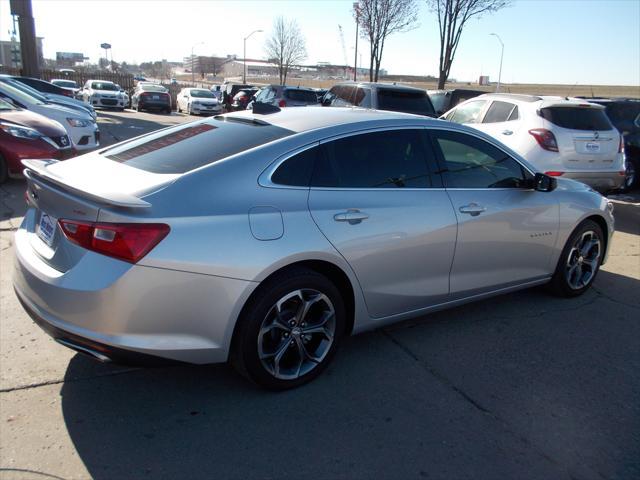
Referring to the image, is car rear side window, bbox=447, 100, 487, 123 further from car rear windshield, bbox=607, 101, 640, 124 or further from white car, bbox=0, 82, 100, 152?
white car, bbox=0, 82, 100, 152

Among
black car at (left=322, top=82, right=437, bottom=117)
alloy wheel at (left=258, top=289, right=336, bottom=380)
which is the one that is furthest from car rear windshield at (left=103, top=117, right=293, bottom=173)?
black car at (left=322, top=82, right=437, bottom=117)

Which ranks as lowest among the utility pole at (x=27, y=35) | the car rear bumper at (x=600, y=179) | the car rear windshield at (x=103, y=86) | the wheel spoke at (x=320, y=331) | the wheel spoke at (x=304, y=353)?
the wheel spoke at (x=304, y=353)

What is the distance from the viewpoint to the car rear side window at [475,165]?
3961 mm

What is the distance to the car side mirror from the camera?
4.35m

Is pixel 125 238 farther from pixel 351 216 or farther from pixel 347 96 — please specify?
pixel 347 96

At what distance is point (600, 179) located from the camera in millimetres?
7977

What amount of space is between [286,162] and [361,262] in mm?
764

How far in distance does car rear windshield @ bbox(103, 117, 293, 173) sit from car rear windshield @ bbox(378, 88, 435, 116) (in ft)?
26.5

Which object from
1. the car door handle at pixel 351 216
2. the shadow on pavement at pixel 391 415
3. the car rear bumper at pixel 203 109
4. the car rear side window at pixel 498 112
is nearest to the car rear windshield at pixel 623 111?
the car rear side window at pixel 498 112

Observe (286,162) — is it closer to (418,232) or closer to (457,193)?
(418,232)

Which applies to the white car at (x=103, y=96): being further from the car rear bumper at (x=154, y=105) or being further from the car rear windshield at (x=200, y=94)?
the car rear windshield at (x=200, y=94)

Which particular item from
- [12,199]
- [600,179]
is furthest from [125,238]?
[600,179]

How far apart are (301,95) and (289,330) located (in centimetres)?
1630

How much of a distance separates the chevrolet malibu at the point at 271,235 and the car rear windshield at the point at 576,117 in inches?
160
